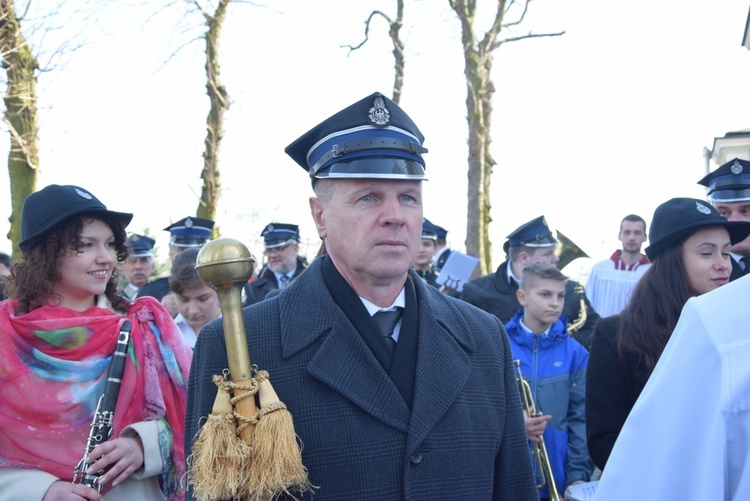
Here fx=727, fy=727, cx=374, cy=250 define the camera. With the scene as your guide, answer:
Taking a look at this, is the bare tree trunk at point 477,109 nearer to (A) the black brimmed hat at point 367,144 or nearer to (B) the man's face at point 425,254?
(B) the man's face at point 425,254

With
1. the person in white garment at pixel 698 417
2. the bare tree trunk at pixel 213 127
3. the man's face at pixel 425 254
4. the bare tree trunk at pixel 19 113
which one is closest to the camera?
the person in white garment at pixel 698 417

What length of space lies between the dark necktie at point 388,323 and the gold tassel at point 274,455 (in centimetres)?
54

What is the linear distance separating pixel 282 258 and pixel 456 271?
99.0 inches

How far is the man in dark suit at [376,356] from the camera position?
7.57 ft

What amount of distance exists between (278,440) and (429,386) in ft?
1.93

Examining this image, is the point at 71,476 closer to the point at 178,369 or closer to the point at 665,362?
the point at 178,369

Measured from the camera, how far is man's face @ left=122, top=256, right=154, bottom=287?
380 inches

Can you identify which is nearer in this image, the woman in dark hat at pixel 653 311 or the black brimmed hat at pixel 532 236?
the woman in dark hat at pixel 653 311

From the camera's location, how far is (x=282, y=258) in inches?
384

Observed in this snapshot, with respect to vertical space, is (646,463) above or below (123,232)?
below

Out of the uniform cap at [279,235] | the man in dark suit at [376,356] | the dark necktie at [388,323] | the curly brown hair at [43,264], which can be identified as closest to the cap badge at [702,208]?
the man in dark suit at [376,356]

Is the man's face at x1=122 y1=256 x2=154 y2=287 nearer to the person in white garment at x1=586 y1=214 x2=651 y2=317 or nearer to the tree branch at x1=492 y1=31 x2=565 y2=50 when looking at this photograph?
the person in white garment at x1=586 y1=214 x2=651 y2=317

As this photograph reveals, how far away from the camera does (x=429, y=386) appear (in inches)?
95.7

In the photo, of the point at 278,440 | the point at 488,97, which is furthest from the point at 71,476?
the point at 488,97
